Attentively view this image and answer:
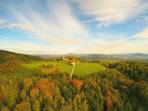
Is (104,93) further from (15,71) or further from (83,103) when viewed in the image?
(15,71)

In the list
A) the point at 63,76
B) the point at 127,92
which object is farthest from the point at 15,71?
the point at 127,92

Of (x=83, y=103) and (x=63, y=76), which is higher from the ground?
(x=63, y=76)

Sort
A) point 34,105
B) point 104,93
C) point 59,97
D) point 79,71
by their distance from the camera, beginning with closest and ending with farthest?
point 34,105 → point 59,97 → point 104,93 → point 79,71

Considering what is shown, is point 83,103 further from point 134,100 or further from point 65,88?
point 134,100

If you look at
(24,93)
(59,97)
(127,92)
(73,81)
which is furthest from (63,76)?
(127,92)

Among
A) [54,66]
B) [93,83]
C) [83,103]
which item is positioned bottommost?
[83,103]

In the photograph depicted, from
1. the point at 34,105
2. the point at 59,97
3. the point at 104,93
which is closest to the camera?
the point at 34,105

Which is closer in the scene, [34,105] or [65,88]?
[34,105]
